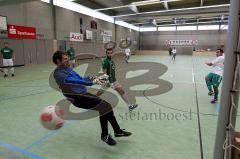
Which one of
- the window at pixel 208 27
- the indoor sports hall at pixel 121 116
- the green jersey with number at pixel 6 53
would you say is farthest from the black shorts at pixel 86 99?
the window at pixel 208 27

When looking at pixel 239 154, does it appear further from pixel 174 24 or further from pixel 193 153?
pixel 174 24

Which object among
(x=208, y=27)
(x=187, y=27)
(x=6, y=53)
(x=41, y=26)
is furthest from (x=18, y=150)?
(x=208, y=27)

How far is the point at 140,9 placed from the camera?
2816 centimetres

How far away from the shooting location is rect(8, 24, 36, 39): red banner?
1673cm

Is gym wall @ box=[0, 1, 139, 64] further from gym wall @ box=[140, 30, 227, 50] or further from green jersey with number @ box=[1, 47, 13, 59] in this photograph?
gym wall @ box=[140, 30, 227, 50]

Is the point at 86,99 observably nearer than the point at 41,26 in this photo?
Yes

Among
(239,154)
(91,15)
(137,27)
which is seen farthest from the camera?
(137,27)

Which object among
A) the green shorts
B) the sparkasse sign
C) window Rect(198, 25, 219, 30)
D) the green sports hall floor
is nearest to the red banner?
the sparkasse sign

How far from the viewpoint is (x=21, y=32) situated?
17656 mm

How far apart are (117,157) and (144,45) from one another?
4699 centimetres

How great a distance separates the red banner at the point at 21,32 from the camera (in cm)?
1673

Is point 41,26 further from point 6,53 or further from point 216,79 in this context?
point 216,79

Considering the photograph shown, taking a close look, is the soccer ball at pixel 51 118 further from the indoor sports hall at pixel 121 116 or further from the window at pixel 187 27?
the window at pixel 187 27

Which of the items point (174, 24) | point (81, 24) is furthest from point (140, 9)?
point (174, 24)
